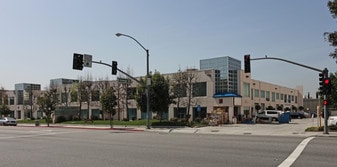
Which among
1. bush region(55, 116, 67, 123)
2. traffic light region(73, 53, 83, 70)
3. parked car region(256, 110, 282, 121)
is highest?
traffic light region(73, 53, 83, 70)

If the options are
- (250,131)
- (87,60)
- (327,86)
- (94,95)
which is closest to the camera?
(327,86)

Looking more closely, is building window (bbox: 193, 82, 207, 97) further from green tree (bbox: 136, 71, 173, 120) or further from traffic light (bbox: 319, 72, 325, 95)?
traffic light (bbox: 319, 72, 325, 95)

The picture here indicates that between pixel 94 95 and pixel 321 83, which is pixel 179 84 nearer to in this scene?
pixel 94 95

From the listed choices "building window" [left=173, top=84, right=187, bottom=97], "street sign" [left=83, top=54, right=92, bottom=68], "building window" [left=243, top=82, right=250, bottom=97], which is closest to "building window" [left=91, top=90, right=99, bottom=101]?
"building window" [left=173, top=84, right=187, bottom=97]

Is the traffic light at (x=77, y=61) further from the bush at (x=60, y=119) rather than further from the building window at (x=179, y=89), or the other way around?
the bush at (x=60, y=119)

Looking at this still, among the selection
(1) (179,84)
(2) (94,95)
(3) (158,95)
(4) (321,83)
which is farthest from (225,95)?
(2) (94,95)

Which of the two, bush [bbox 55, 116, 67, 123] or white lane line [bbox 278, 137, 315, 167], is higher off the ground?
white lane line [bbox 278, 137, 315, 167]

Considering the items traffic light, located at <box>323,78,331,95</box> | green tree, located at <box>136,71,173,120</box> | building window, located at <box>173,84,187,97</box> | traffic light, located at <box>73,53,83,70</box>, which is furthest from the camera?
building window, located at <box>173,84,187,97</box>

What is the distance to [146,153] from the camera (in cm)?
1546

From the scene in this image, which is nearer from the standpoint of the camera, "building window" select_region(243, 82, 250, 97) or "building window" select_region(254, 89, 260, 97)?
"building window" select_region(243, 82, 250, 97)

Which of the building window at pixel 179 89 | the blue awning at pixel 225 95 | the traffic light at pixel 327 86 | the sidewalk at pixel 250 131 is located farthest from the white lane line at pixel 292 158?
the building window at pixel 179 89

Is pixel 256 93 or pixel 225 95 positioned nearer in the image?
pixel 225 95

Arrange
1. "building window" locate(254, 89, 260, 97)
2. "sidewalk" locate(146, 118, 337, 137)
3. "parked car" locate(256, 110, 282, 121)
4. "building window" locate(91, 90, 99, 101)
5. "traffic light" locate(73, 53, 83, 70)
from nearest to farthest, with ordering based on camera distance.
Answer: "sidewalk" locate(146, 118, 337, 137) < "traffic light" locate(73, 53, 83, 70) < "parked car" locate(256, 110, 282, 121) < "building window" locate(254, 89, 260, 97) < "building window" locate(91, 90, 99, 101)

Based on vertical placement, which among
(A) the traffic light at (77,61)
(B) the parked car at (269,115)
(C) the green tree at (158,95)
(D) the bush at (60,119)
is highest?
(A) the traffic light at (77,61)
